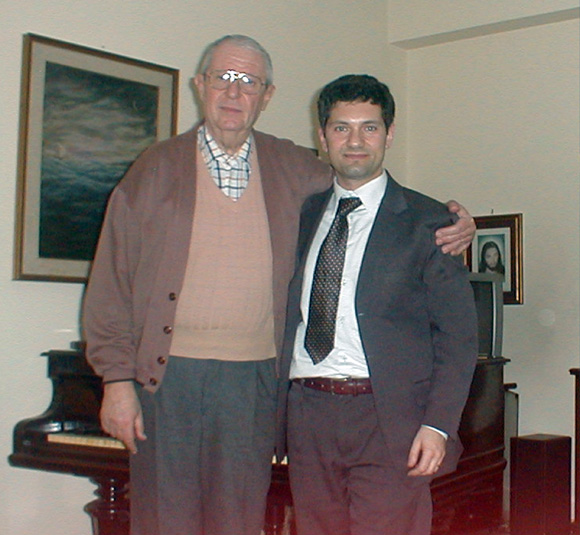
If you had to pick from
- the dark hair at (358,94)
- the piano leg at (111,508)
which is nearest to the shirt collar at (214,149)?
the dark hair at (358,94)

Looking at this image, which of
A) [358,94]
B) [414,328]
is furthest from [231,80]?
[414,328]

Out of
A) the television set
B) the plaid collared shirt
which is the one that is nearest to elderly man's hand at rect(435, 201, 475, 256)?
A: the plaid collared shirt

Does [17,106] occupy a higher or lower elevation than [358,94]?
higher

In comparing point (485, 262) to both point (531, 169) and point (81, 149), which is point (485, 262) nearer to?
point (531, 169)

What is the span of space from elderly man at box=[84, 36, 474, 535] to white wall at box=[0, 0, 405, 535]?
132 cm

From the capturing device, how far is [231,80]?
198 cm

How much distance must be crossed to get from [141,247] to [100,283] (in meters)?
0.12

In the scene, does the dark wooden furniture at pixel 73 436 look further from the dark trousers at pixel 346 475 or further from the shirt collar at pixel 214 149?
the shirt collar at pixel 214 149

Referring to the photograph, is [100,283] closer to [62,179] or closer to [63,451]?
[63,451]

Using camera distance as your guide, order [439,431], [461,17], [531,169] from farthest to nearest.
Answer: [461,17] → [531,169] → [439,431]

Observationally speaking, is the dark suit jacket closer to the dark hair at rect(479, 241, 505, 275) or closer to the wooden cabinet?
the wooden cabinet

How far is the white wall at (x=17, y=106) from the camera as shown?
3.10m

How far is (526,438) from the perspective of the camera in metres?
3.48

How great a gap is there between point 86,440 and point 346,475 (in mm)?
1191
